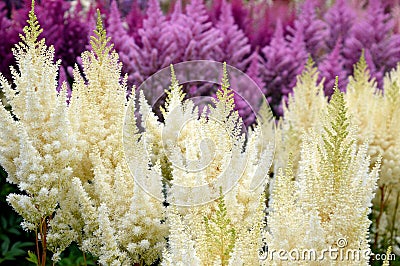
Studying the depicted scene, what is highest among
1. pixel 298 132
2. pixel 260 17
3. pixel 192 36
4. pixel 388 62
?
pixel 260 17

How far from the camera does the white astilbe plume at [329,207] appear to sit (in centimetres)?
208

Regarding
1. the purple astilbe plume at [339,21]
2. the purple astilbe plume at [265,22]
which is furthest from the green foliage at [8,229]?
the purple astilbe plume at [339,21]

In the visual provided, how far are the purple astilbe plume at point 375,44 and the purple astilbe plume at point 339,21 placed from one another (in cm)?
27

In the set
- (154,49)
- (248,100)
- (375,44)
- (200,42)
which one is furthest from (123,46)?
(375,44)

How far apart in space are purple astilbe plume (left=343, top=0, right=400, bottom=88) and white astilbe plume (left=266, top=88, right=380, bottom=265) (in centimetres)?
335

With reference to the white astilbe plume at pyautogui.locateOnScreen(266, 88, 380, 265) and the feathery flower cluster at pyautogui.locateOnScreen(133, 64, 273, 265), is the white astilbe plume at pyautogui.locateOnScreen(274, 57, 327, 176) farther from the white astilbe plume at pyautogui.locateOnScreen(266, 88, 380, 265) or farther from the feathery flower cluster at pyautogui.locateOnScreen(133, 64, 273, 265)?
the white astilbe plume at pyautogui.locateOnScreen(266, 88, 380, 265)

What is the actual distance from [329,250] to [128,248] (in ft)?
2.58

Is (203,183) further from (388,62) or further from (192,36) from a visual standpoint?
(388,62)

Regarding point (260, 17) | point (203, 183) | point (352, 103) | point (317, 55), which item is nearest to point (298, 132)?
point (352, 103)

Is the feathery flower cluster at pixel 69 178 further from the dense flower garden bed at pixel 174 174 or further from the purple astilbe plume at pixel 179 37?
the purple astilbe plume at pixel 179 37

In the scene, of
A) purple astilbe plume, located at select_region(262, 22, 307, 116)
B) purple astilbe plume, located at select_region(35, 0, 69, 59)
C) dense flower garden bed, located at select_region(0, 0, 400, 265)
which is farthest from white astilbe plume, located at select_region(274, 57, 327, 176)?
purple astilbe plume, located at select_region(35, 0, 69, 59)

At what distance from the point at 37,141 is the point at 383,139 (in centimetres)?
194

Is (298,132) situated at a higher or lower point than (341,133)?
higher

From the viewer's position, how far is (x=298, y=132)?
12.1 ft
